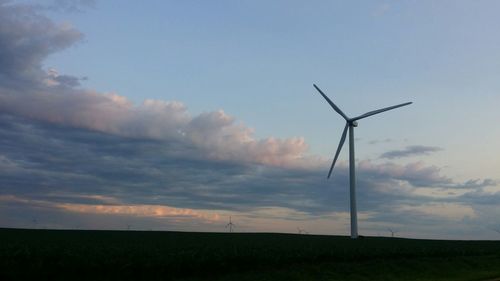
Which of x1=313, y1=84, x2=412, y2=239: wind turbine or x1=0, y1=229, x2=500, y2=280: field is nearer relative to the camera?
x1=0, y1=229, x2=500, y2=280: field

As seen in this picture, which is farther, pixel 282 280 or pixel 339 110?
pixel 339 110

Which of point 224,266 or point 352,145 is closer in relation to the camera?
point 224,266

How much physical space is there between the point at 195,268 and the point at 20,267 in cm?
1092

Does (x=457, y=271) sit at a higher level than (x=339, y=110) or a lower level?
lower

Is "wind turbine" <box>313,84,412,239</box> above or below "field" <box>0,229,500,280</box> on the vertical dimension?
above

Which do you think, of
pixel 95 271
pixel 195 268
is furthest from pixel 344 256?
pixel 95 271

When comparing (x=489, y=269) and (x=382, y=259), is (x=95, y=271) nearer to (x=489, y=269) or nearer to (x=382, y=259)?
(x=382, y=259)

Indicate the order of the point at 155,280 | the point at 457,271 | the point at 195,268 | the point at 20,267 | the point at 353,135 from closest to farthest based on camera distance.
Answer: the point at 20,267 < the point at 155,280 < the point at 195,268 < the point at 457,271 < the point at 353,135

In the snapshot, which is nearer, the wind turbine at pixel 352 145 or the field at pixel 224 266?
the field at pixel 224 266

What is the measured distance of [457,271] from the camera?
151ft

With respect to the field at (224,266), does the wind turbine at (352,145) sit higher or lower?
higher

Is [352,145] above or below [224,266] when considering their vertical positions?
above

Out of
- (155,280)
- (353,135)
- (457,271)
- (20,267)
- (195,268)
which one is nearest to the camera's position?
(20,267)

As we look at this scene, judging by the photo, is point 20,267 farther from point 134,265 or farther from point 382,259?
point 382,259
